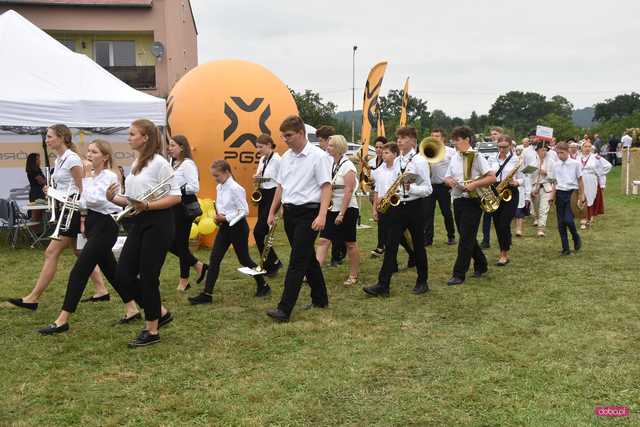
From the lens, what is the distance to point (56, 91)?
936 centimetres

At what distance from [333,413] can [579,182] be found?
6730 mm

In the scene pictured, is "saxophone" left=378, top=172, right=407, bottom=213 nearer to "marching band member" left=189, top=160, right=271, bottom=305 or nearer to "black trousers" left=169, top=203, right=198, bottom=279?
"marching band member" left=189, top=160, right=271, bottom=305

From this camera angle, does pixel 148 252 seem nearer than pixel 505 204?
Yes

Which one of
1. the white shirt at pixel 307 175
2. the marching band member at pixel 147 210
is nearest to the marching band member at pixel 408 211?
the white shirt at pixel 307 175

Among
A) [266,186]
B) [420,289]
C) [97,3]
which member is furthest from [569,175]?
[97,3]

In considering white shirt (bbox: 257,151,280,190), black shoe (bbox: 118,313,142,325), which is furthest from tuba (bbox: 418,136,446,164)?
black shoe (bbox: 118,313,142,325)

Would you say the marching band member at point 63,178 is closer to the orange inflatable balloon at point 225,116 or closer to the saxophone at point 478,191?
the orange inflatable balloon at point 225,116

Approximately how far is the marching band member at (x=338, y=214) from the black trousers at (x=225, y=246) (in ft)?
2.80

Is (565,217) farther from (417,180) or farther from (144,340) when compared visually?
(144,340)

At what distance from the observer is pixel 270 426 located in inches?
132

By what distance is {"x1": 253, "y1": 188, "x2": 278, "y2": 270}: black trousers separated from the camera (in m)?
7.39

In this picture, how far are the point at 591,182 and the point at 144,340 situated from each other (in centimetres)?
1049

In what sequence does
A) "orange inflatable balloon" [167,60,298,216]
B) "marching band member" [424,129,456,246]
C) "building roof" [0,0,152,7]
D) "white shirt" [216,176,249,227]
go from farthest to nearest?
1. "building roof" [0,0,152,7]
2. "orange inflatable balloon" [167,60,298,216]
3. "marching band member" [424,129,456,246]
4. "white shirt" [216,176,249,227]

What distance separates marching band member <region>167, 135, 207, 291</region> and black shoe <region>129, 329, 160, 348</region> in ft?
5.23
